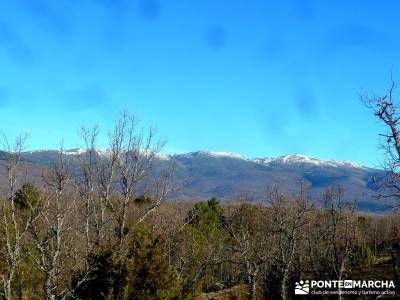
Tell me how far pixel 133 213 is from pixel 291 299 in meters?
19.9

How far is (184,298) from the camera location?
1875cm

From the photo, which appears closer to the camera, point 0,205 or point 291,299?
point 0,205

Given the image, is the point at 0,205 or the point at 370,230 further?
the point at 370,230

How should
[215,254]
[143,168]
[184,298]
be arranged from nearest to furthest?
1. [184,298]
2. [143,168]
3. [215,254]

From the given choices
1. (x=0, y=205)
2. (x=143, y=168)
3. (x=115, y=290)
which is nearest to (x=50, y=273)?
(x=115, y=290)

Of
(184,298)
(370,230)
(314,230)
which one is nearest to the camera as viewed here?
(184,298)

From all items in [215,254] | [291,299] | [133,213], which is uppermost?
[133,213]

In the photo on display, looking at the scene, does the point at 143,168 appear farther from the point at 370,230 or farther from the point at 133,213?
the point at 370,230

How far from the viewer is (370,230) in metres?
80.3

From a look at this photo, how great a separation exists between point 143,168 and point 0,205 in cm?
1092

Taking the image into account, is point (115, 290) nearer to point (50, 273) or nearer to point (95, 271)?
point (95, 271)

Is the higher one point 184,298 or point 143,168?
point 143,168

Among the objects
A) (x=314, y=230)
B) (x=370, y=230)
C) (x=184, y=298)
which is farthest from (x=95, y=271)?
(x=370, y=230)

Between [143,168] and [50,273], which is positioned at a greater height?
[143,168]
